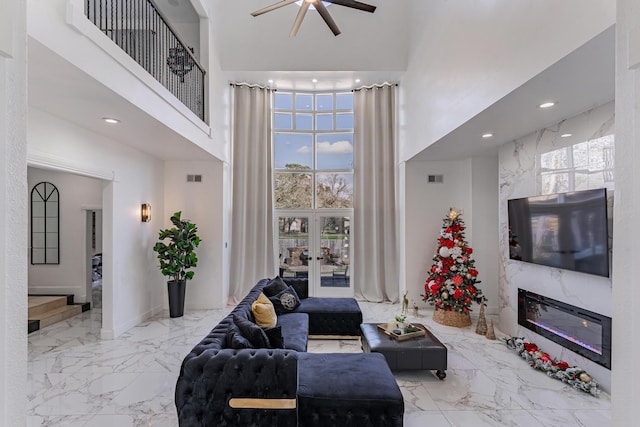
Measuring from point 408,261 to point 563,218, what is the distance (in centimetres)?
279

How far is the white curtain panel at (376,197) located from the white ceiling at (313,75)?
0.58m

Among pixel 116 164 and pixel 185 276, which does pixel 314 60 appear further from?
pixel 185 276

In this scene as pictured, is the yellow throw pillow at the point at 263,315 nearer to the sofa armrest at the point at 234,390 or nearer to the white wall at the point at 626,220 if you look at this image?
the sofa armrest at the point at 234,390

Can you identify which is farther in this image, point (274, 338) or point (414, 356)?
point (414, 356)

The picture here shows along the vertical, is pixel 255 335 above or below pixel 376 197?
below

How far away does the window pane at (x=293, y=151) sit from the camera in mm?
6977

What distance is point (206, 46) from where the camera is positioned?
17.4 ft

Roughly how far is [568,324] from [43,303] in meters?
7.34

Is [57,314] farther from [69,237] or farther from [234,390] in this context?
[234,390]

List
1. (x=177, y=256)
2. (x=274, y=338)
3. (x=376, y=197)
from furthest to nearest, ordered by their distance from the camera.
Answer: (x=376, y=197) < (x=177, y=256) < (x=274, y=338)

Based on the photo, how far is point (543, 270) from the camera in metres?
3.92

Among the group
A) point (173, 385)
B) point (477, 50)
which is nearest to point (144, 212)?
point (173, 385)

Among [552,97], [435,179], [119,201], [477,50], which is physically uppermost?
[477,50]

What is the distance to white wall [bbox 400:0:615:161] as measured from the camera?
224 cm
